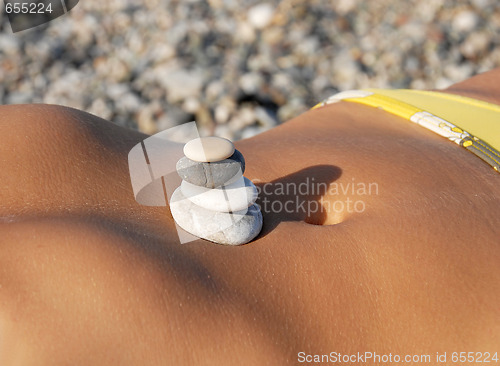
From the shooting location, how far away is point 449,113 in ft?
3.02

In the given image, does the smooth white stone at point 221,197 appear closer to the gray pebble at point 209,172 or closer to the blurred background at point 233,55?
the gray pebble at point 209,172

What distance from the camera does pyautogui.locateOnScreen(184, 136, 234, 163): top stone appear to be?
607mm

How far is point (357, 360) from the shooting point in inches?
21.1

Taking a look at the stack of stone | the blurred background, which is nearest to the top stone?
the stack of stone

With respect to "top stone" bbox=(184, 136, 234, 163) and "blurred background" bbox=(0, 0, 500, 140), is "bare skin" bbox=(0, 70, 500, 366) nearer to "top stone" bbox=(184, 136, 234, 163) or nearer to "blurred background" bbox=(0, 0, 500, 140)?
"top stone" bbox=(184, 136, 234, 163)

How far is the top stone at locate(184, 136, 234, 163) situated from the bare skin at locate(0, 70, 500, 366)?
10 centimetres

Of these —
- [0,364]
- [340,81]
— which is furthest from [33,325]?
[340,81]

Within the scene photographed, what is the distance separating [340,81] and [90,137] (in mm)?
1670

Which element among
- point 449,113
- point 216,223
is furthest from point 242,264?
point 449,113

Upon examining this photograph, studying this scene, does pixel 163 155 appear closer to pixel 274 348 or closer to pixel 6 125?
pixel 6 125

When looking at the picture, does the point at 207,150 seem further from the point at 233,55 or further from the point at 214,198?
the point at 233,55

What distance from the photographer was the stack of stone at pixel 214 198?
60 centimetres

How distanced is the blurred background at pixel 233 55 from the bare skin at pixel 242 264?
119 centimetres

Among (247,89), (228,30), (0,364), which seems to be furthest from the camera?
(228,30)
